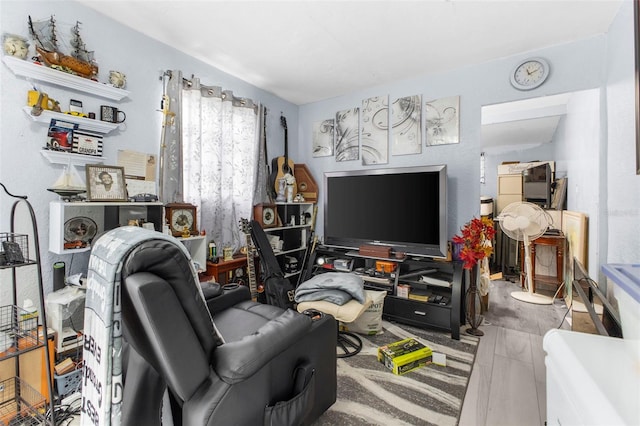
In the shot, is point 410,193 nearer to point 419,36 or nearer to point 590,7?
point 419,36

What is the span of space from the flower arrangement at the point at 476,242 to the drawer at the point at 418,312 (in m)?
0.47

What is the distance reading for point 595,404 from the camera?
0.60 metres

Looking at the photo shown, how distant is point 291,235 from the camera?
147 inches

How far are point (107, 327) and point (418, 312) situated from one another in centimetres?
248

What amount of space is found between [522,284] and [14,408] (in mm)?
5247

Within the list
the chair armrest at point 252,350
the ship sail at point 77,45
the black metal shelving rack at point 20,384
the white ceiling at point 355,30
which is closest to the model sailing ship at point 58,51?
the ship sail at point 77,45

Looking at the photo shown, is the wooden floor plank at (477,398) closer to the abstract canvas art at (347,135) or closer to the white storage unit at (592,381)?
the white storage unit at (592,381)

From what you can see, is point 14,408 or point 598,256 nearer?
point 14,408

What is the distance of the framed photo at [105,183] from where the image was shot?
75.0 inches

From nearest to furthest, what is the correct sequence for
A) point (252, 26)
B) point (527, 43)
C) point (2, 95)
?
point (2, 95)
point (252, 26)
point (527, 43)

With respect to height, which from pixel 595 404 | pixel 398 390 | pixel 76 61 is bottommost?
pixel 398 390

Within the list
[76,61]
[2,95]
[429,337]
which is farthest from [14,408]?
[429,337]

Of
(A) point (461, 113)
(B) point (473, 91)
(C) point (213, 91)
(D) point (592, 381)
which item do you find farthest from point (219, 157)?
(D) point (592, 381)

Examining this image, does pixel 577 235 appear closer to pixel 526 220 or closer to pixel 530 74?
pixel 526 220
